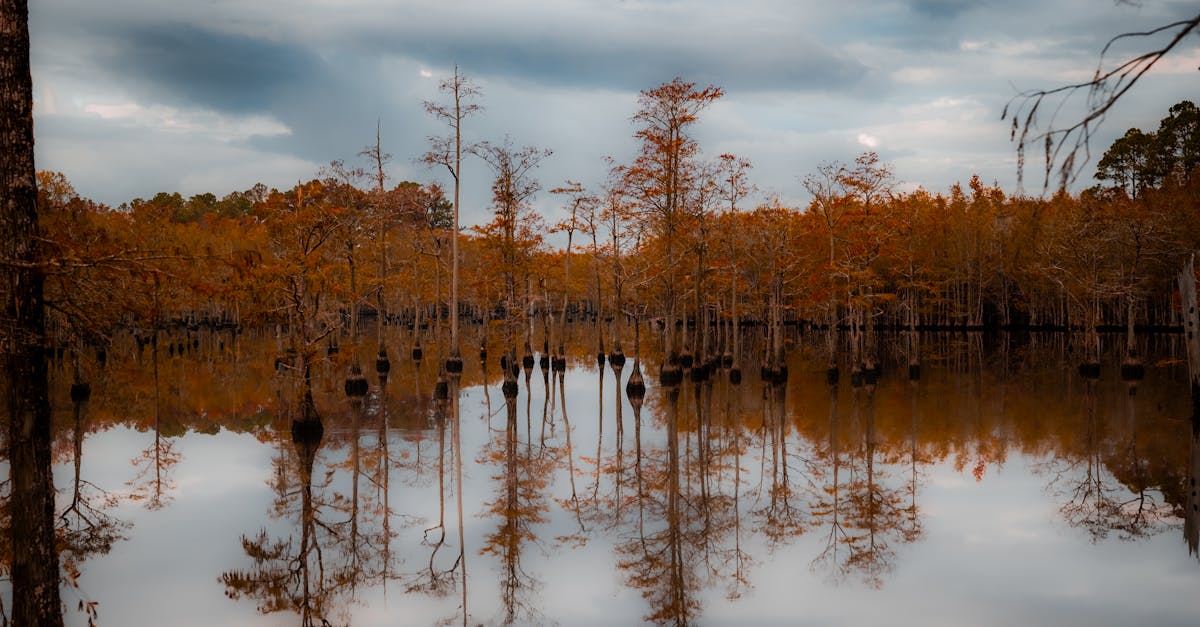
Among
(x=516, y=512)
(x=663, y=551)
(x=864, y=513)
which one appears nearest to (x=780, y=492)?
(x=864, y=513)

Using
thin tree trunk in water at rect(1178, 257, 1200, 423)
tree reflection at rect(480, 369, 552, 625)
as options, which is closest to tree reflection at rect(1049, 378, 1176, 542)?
thin tree trunk in water at rect(1178, 257, 1200, 423)

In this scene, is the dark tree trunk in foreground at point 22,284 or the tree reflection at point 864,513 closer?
the dark tree trunk in foreground at point 22,284

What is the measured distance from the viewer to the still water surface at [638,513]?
31.3ft

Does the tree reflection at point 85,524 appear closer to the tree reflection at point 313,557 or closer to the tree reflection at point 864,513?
the tree reflection at point 313,557

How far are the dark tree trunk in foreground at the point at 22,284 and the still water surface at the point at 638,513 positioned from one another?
29.6 inches

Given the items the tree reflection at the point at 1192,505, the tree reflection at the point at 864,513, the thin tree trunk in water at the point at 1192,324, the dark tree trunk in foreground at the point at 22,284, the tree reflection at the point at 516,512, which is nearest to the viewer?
the dark tree trunk in foreground at the point at 22,284

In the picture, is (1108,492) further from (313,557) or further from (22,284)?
(22,284)

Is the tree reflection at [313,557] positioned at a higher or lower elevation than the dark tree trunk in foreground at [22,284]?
lower

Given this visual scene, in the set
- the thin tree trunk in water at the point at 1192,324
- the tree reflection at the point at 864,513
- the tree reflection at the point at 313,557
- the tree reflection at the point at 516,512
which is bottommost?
the tree reflection at the point at 864,513

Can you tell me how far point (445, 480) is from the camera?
1602cm

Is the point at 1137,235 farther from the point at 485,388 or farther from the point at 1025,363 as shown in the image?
the point at 485,388

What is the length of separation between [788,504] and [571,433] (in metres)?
9.34

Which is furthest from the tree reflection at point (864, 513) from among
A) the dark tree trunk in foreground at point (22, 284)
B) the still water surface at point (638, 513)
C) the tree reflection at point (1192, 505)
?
the dark tree trunk in foreground at point (22, 284)

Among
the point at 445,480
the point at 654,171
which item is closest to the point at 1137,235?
the point at 654,171
